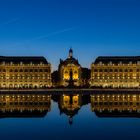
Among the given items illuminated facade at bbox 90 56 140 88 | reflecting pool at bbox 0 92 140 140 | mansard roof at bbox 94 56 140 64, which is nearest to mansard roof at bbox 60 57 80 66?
illuminated facade at bbox 90 56 140 88

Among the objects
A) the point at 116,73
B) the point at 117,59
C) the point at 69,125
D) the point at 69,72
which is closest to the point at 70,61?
the point at 69,72

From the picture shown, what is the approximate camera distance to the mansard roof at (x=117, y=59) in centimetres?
13125

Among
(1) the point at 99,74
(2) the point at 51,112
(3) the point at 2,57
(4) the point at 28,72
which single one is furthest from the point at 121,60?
(2) the point at 51,112

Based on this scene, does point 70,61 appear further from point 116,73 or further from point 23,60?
point 116,73

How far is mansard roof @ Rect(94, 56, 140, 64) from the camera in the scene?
431 feet

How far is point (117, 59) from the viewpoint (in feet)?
433

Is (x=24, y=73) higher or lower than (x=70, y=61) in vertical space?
lower

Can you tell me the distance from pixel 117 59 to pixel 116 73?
4.70m

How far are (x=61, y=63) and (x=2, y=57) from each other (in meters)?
20.5

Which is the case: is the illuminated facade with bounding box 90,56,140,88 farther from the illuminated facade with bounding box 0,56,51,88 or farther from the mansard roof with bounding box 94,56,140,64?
the illuminated facade with bounding box 0,56,51,88

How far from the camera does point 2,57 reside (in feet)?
435

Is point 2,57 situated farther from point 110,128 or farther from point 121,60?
point 110,128

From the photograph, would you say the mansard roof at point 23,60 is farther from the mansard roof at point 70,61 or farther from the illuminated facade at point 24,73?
the mansard roof at point 70,61

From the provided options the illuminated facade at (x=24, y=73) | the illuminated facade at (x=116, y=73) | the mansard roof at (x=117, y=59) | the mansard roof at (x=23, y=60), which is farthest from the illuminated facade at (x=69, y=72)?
the mansard roof at (x=117, y=59)
